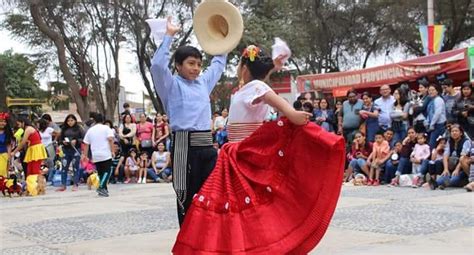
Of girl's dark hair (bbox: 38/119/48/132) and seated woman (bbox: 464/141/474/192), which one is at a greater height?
girl's dark hair (bbox: 38/119/48/132)

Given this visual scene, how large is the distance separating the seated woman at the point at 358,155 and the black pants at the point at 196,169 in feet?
24.8

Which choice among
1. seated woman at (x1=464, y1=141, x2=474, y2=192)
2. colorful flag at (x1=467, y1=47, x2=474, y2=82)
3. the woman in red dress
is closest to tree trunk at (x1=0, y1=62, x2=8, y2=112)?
colorful flag at (x1=467, y1=47, x2=474, y2=82)

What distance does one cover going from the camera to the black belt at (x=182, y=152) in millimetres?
4832

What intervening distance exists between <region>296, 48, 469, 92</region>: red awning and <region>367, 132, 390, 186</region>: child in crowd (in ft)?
9.95

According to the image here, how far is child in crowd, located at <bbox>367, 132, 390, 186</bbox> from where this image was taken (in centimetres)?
1175

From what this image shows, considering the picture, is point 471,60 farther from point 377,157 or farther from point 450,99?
point 377,157

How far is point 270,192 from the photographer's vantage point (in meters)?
4.20

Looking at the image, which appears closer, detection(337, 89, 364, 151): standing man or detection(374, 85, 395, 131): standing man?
detection(374, 85, 395, 131): standing man

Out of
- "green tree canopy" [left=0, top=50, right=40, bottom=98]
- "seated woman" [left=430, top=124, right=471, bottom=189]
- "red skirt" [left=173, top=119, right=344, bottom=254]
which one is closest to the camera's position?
"red skirt" [left=173, top=119, right=344, bottom=254]

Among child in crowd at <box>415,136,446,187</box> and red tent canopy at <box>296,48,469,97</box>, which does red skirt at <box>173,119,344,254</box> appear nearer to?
child in crowd at <box>415,136,446,187</box>

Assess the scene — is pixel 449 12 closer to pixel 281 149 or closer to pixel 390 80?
pixel 390 80

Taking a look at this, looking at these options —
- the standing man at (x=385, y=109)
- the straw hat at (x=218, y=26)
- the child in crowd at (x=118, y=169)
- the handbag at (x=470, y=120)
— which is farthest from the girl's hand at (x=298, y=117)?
the child in crowd at (x=118, y=169)

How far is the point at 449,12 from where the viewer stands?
26.5m

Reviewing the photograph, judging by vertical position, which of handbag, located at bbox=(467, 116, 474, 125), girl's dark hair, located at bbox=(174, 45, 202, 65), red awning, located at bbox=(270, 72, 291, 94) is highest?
red awning, located at bbox=(270, 72, 291, 94)
